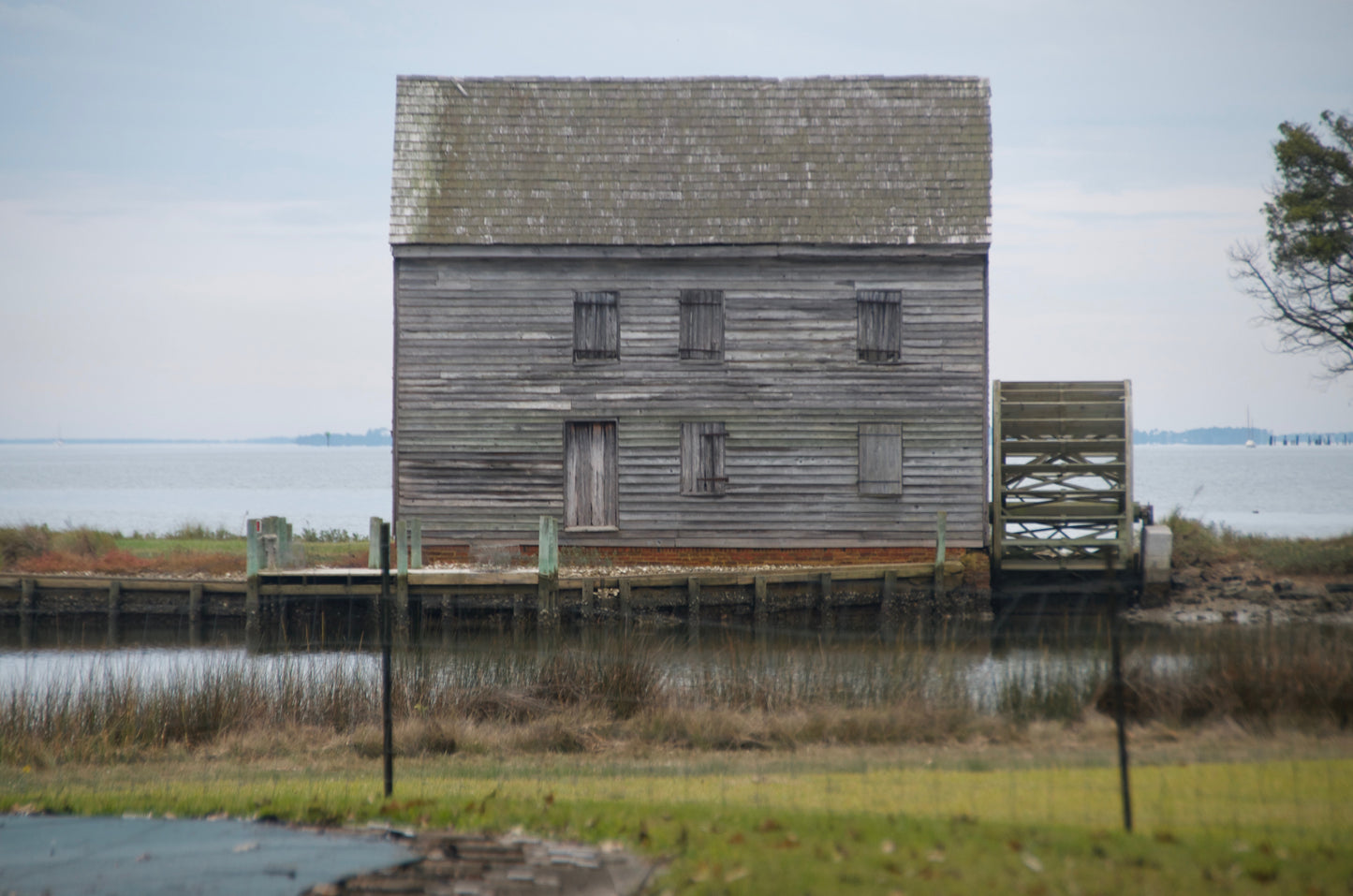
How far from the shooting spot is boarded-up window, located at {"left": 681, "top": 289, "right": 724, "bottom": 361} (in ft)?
85.7

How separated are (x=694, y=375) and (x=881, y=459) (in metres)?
4.57

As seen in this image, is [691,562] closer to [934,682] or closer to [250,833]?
[934,682]

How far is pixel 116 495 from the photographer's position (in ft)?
312

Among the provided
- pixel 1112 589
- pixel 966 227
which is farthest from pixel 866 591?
pixel 1112 589

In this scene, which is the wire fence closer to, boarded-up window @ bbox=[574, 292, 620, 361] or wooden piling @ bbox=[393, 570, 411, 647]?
wooden piling @ bbox=[393, 570, 411, 647]

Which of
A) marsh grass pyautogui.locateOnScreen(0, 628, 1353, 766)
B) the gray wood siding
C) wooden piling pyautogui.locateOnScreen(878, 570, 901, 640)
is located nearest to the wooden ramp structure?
the gray wood siding

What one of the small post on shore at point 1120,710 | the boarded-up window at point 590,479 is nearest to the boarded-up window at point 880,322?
the boarded-up window at point 590,479

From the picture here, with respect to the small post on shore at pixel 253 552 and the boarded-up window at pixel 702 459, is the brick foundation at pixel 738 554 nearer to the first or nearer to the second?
the boarded-up window at pixel 702 459

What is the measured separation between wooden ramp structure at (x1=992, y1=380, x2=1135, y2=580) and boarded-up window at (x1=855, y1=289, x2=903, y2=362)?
2615mm

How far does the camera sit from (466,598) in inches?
910

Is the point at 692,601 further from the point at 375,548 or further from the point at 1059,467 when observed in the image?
the point at 1059,467

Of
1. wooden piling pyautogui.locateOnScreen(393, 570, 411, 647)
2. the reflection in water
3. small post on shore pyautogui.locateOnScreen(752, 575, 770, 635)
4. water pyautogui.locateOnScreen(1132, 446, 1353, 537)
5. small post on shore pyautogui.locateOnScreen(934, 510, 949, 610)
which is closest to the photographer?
the reflection in water

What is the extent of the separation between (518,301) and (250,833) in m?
18.9

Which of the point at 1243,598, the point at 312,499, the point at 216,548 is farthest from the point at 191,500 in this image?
the point at 1243,598
